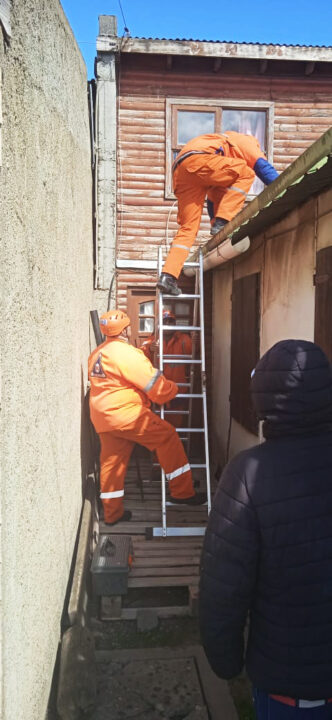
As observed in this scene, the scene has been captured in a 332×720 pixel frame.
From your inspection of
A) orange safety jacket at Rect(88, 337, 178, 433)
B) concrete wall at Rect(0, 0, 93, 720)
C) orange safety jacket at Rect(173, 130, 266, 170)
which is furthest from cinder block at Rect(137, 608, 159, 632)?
orange safety jacket at Rect(173, 130, 266, 170)

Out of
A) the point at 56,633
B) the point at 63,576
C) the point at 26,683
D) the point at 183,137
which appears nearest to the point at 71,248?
the point at 63,576

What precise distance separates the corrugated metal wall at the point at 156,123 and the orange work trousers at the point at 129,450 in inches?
126

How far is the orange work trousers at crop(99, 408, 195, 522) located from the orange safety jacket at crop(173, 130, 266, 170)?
2.74 metres

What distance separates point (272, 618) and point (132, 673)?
2348mm

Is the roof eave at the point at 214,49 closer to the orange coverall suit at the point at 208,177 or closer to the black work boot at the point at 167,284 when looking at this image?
the orange coverall suit at the point at 208,177

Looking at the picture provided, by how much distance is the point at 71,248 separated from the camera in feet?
13.8

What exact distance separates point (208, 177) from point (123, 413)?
2634 mm

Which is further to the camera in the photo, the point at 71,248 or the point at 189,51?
the point at 189,51

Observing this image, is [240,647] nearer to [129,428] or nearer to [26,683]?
[26,683]

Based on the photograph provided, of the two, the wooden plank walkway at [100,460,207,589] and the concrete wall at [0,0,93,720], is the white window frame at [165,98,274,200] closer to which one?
the concrete wall at [0,0,93,720]

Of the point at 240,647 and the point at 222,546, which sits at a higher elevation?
the point at 222,546

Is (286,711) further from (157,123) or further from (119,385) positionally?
(157,123)

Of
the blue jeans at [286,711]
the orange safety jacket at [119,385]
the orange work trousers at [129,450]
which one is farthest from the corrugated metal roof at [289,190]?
the blue jeans at [286,711]

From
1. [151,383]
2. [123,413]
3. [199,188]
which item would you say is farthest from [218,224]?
[123,413]
